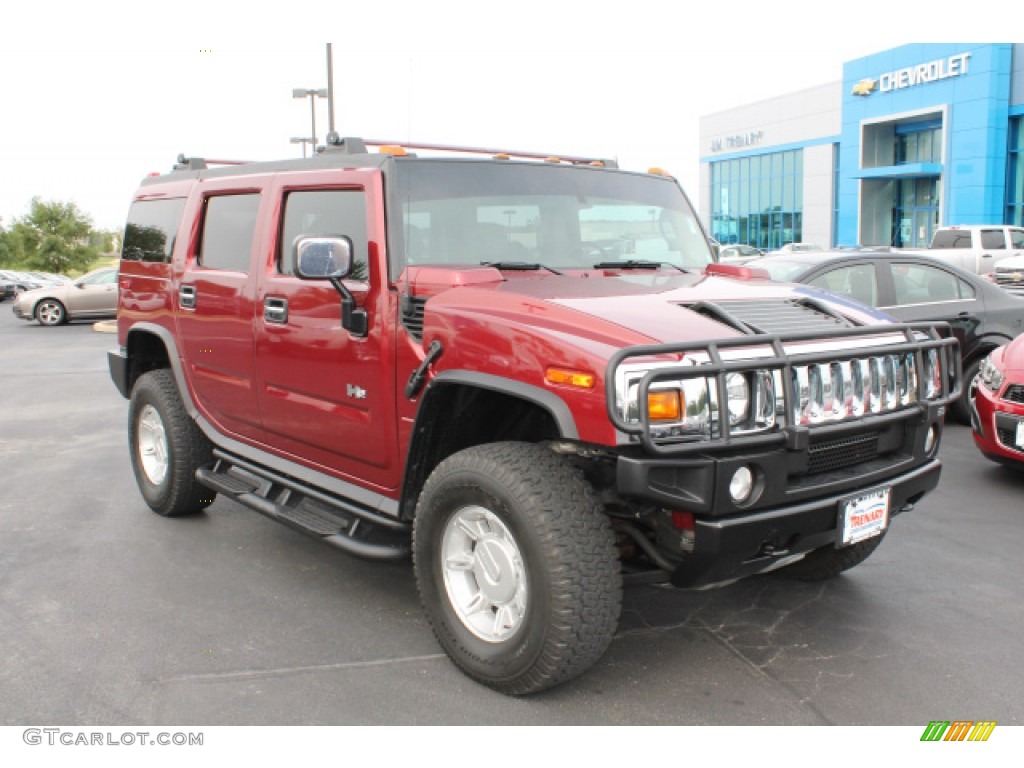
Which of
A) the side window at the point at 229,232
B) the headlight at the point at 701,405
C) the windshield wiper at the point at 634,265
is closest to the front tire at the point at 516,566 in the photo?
the headlight at the point at 701,405

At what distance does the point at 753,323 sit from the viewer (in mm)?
3529

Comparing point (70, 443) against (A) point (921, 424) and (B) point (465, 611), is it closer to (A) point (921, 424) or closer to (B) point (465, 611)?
(B) point (465, 611)

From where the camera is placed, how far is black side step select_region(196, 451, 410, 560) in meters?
4.04

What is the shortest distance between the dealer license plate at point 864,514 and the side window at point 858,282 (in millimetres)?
4989


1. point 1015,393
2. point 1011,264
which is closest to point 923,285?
A: point 1015,393

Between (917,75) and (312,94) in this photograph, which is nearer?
(312,94)

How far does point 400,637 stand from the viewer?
4.07m

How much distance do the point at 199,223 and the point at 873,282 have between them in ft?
19.1

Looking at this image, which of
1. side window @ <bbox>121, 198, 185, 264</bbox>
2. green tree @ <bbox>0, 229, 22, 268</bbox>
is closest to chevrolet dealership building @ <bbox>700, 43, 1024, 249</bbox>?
side window @ <bbox>121, 198, 185, 264</bbox>

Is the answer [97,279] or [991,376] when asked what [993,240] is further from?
[97,279]

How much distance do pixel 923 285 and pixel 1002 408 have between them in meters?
2.63

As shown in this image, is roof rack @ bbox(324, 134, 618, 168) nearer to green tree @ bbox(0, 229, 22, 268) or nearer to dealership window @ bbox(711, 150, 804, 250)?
dealership window @ bbox(711, 150, 804, 250)

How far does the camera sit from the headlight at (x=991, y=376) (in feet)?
20.8

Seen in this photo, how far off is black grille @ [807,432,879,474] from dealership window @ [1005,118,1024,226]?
3584 cm
